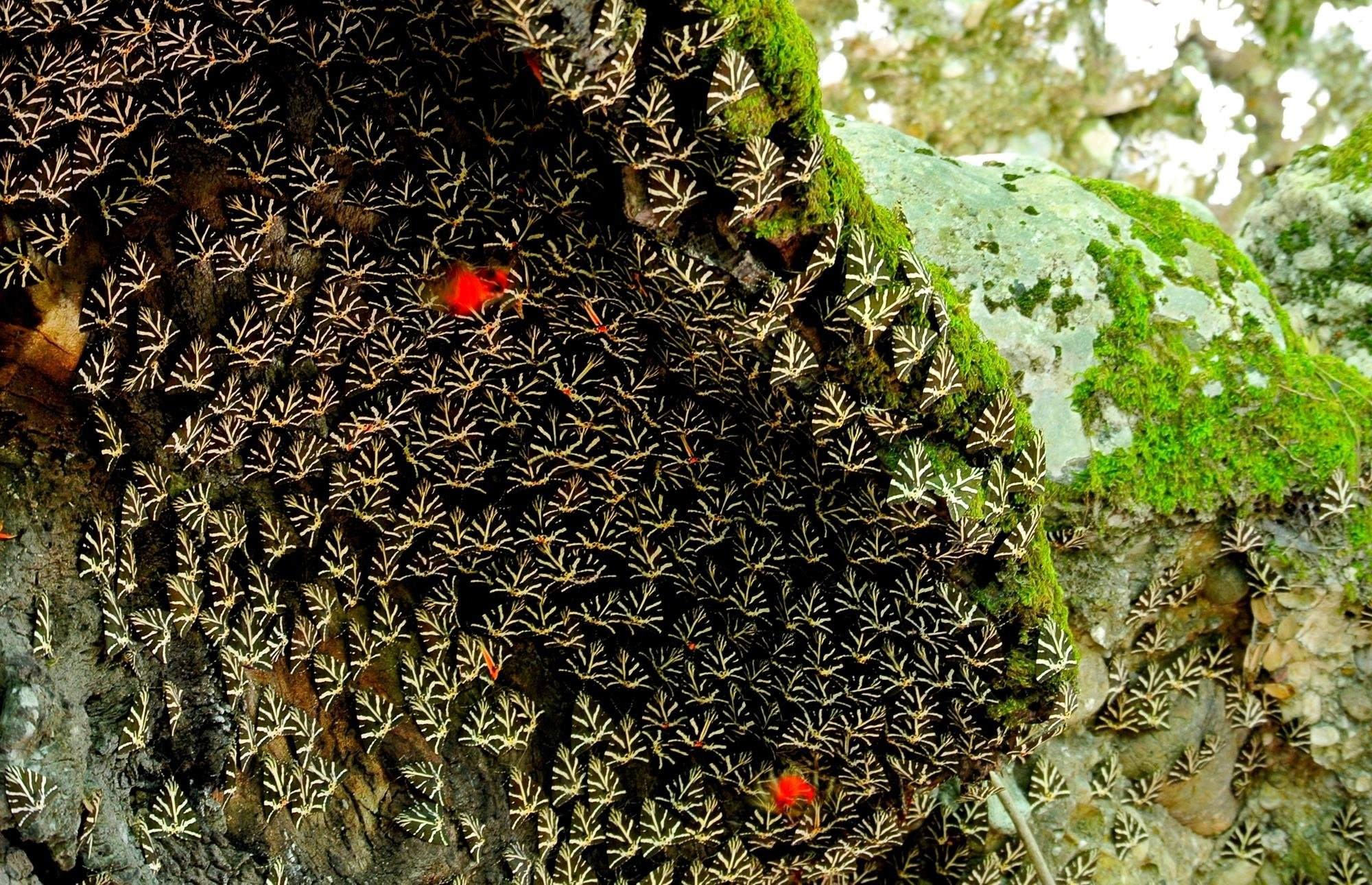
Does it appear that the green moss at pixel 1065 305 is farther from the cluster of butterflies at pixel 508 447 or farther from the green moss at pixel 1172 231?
the cluster of butterflies at pixel 508 447

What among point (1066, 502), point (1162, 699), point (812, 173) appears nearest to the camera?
point (812, 173)

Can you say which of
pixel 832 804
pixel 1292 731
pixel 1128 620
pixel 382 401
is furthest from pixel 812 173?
pixel 1292 731

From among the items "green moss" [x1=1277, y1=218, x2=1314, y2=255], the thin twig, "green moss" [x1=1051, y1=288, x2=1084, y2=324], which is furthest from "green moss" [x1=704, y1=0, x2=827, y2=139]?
"green moss" [x1=1277, y1=218, x2=1314, y2=255]

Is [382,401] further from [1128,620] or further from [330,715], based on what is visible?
[1128,620]

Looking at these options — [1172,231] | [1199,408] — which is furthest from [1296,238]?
[1199,408]

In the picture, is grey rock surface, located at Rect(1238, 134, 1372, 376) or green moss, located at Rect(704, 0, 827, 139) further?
grey rock surface, located at Rect(1238, 134, 1372, 376)

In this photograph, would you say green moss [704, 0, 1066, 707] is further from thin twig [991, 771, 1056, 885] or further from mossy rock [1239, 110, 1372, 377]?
mossy rock [1239, 110, 1372, 377]

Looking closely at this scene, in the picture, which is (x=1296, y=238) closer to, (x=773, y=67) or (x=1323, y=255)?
(x=1323, y=255)
